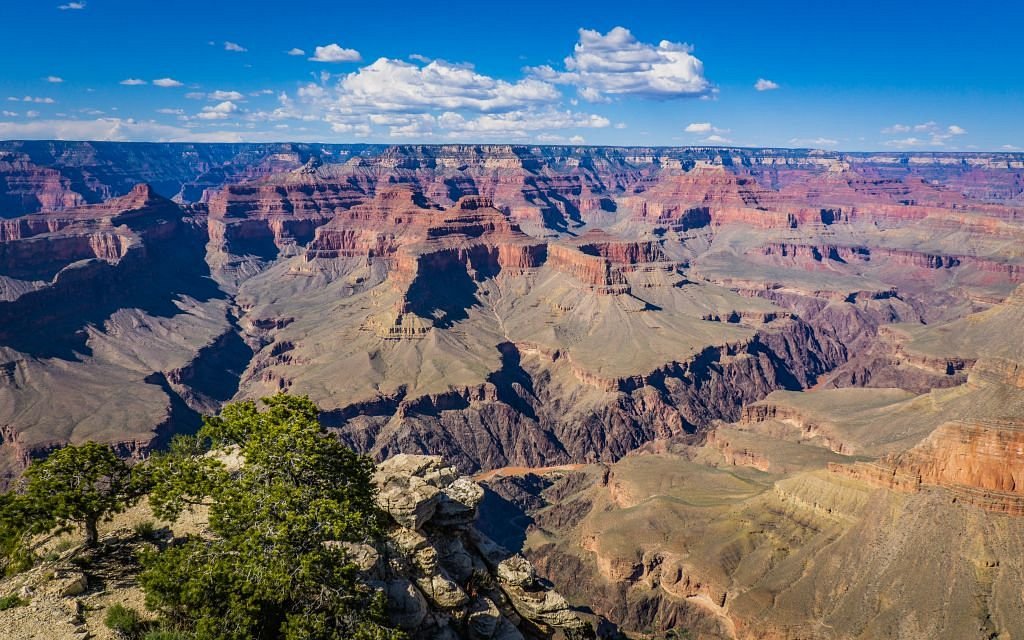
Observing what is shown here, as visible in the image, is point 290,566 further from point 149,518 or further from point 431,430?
point 431,430

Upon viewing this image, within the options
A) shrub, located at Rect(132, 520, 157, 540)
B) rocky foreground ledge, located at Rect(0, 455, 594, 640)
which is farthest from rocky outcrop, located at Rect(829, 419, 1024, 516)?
shrub, located at Rect(132, 520, 157, 540)

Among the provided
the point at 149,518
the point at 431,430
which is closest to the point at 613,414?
the point at 431,430

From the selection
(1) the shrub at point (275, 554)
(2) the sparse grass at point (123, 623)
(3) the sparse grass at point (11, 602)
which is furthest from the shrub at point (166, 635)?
(3) the sparse grass at point (11, 602)

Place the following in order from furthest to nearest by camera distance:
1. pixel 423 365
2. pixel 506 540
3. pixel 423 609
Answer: pixel 423 365
pixel 506 540
pixel 423 609

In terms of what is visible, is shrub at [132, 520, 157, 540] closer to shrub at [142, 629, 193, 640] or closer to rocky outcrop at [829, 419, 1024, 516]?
shrub at [142, 629, 193, 640]

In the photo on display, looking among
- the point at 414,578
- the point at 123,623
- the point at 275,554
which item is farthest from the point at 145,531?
the point at 414,578

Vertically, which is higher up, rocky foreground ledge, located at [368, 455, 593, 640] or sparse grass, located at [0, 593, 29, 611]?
sparse grass, located at [0, 593, 29, 611]
